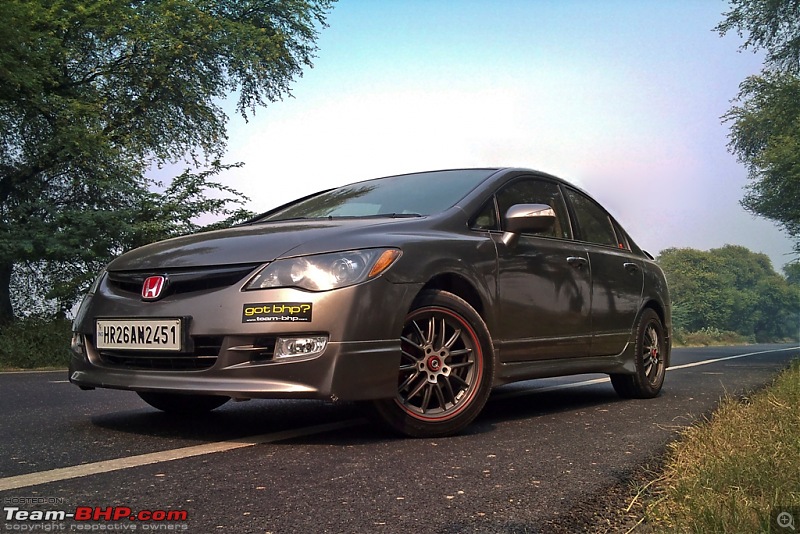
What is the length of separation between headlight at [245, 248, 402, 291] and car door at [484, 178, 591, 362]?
1.08 metres

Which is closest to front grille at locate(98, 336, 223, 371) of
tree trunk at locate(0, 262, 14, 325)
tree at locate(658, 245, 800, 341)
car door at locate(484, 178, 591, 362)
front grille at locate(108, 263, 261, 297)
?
front grille at locate(108, 263, 261, 297)

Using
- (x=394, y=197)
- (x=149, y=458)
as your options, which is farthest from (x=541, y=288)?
(x=149, y=458)

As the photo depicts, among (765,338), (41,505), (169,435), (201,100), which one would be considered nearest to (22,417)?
(169,435)

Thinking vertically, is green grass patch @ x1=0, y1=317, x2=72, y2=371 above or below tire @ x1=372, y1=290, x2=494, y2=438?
below

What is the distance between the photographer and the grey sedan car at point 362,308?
12.0ft

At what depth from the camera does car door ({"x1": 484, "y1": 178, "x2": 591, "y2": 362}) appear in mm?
4652

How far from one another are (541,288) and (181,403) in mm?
2295

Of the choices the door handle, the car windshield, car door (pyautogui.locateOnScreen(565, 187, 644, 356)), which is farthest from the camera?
car door (pyautogui.locateOnScreen(565, 187, 644, 356))

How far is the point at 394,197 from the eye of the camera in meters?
5.05

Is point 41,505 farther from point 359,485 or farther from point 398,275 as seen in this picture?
point 398,275

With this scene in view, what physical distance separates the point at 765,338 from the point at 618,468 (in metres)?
114

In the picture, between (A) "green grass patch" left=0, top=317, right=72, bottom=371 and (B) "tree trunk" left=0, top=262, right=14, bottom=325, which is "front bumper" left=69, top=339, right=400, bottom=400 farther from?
(B) "tree trunk" left=0, top=262, right=14, bottom=325

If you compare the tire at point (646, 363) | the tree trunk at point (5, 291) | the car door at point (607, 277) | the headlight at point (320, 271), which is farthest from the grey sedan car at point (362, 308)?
the tree trunk at point (5, 291)

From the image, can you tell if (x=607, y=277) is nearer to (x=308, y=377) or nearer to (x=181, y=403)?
(x=308, y=377)
